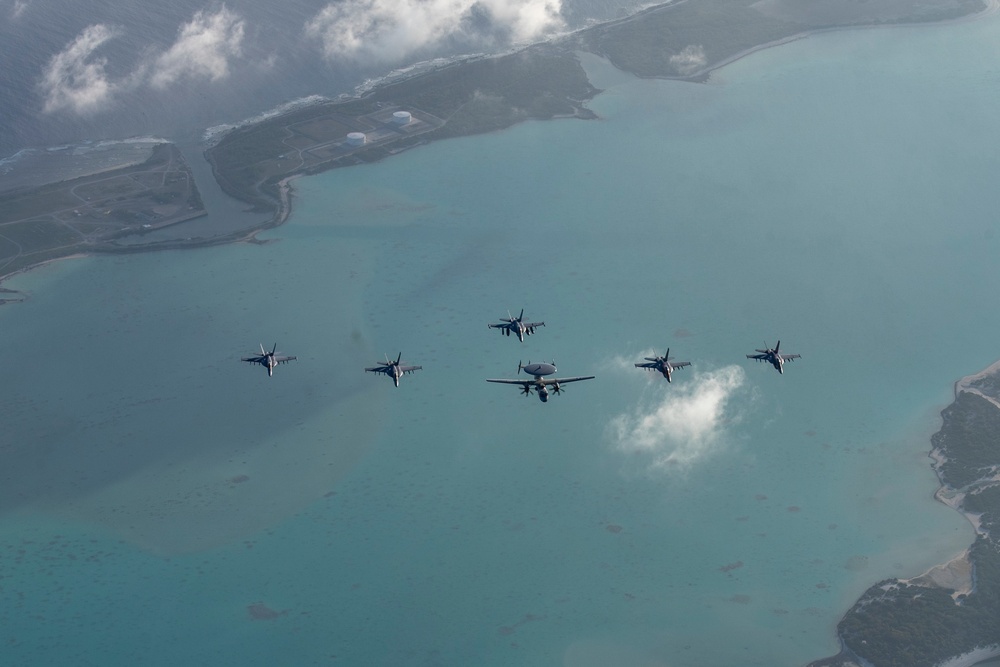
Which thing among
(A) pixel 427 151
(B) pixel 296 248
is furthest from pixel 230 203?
(A) pixel 427 151

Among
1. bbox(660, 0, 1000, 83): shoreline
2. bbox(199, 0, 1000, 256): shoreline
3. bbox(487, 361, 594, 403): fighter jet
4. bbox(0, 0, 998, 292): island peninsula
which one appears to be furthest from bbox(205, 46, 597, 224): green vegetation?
bbox(487, 361, 594, 403): fighter jet

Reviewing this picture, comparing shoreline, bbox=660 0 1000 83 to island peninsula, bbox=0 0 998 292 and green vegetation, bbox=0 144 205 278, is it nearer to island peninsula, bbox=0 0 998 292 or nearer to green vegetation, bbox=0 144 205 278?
island peninsula, bbox=0 0 998 292

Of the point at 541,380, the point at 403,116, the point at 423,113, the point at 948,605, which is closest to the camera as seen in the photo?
the point at 948,605

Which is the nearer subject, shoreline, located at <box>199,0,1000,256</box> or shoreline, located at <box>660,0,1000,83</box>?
shoreline, located at <box>199,0,1000,256</box>

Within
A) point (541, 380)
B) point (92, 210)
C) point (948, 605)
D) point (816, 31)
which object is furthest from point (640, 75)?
point (948, 605)

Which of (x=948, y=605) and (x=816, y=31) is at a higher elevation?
(x=816, y=31)

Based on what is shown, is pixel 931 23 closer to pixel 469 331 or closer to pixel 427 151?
pixel 427 151

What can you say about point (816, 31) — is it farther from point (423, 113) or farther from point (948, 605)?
point (948, 605)

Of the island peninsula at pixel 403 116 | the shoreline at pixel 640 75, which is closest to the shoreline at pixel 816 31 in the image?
the shoreline at pixel 640 75
